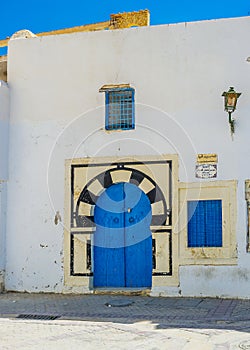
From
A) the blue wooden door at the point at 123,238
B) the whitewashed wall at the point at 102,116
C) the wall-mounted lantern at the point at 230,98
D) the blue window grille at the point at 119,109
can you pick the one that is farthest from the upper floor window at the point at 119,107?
the wall-mounted lantern at the point at 230,98

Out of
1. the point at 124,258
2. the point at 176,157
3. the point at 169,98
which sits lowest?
the point at 124,258

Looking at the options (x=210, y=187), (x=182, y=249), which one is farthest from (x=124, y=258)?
(x=210, y=187)

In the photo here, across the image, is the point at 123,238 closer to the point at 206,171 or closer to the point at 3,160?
the point at 206,171

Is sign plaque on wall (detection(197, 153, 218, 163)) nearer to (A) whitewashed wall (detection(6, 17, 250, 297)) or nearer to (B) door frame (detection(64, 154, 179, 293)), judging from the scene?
(A) whitewashed wall (detection(6, 17, 250, 297))

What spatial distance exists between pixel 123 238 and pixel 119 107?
8.33 feet

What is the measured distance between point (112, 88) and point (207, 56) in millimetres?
1901

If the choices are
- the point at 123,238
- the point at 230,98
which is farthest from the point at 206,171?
the point at 123,238

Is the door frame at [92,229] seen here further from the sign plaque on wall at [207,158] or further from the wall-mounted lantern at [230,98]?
the wall-mounted lantern at [230,98]

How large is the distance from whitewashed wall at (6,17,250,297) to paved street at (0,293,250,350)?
730 millimetres

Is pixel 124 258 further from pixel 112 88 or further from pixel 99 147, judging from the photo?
pixel 112 88

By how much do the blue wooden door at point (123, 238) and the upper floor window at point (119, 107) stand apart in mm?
1166

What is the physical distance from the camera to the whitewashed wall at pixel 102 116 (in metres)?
10.6

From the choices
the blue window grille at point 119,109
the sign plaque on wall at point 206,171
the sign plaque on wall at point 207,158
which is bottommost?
the sign plaque on wall at point 206,171

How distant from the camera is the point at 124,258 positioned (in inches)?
437
